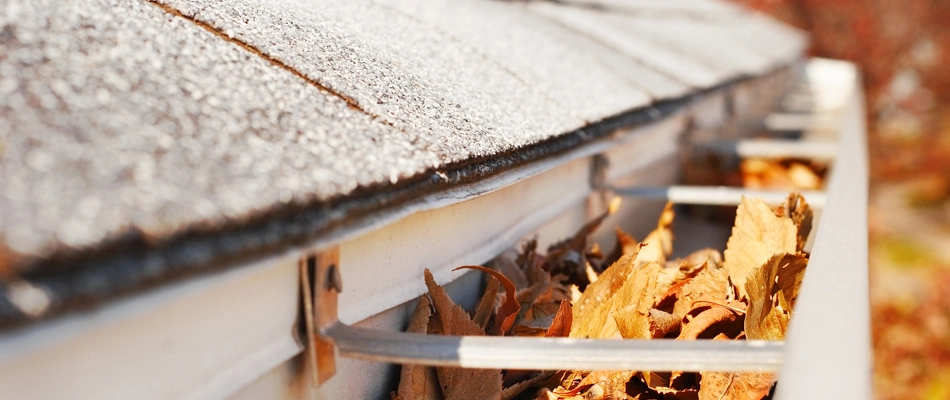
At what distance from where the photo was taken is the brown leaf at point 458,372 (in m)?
1.13

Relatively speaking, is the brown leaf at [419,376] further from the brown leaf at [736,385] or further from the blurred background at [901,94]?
the blurred background at [901,94]

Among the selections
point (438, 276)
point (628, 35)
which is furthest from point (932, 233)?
point (438, 276)

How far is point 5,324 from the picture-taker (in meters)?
0.55

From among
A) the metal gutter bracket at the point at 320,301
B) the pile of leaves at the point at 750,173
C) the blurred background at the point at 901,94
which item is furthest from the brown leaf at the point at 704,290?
the blurred background at the point at 901,94

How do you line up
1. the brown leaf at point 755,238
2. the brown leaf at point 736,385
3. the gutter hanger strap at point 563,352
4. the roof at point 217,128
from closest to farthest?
1. the roof at point 217,128
2. the gutter hanger strap at point 563,352
3. the brown leaf at point 736,385
4. the brown leaf at point 755,238

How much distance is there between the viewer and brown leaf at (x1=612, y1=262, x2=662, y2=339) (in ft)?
3.92

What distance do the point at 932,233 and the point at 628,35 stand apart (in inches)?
283

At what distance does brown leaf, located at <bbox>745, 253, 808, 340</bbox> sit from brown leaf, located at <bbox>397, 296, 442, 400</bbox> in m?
0.49

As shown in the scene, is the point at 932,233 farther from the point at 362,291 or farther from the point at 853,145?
the point at 362,291

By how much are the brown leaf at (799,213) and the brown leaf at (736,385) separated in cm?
61

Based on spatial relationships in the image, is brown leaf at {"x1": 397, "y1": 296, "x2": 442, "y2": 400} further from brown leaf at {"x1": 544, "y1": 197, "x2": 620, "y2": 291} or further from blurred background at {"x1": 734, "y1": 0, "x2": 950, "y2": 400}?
blurred background at {"x1": 734, "y1": 0, "x2": 950, "y2": 400}

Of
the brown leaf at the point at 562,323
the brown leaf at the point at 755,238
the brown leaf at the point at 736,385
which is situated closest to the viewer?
the brown leaf at the point at 736,385

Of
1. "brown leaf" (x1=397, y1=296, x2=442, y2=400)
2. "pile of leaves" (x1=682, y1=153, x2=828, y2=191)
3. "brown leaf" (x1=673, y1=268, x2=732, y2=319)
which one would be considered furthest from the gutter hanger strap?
"pile of leaves" (x1=682, y1=153, x2=828, y2=191)

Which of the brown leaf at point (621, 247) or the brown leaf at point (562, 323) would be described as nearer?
the brown leaf at point (562, 323)
